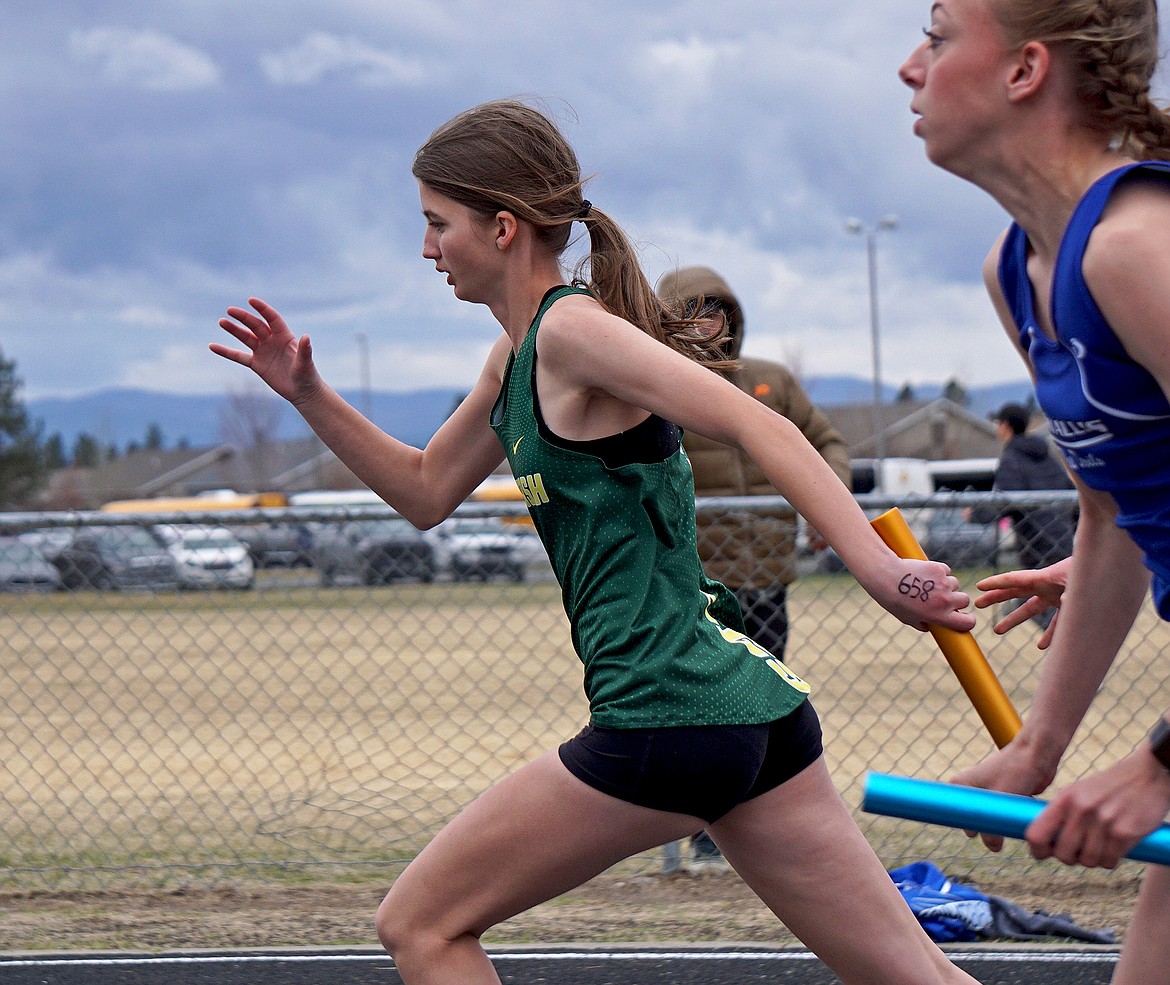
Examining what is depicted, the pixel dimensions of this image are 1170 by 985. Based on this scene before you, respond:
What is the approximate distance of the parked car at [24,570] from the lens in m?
7.23

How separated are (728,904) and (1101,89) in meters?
3.62

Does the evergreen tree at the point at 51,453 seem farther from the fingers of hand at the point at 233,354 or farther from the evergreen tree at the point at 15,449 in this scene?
the fingers of hand at the point at 233,354

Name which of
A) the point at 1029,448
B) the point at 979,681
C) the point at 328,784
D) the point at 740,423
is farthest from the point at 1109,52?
the point at 1029,448

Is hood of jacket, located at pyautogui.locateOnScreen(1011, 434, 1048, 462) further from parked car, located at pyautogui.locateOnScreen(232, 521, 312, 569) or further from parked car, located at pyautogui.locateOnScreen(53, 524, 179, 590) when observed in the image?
parked car, located at pyautogui.locateOnScreen(53, 524, 179, 590)

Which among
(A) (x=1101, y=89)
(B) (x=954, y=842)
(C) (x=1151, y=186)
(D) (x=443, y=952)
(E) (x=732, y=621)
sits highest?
(A) (x=1101, y=89)

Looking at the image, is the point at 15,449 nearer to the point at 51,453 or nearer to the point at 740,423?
the point at 51,453

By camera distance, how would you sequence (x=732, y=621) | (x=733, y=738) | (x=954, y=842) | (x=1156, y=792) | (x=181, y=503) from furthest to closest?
(x=181, y=503) < (x=954, y=842) < (x=732, y=621) < (x=733, y=738) < (x=1156, y=792)

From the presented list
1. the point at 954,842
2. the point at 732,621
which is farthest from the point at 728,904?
the point at 732,621

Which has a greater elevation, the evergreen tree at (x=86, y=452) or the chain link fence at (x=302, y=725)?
the evergreen tree at (x=86, y=452)

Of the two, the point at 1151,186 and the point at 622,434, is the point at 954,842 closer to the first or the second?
the point at 622,434

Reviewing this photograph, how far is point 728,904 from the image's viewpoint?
15.9 ft

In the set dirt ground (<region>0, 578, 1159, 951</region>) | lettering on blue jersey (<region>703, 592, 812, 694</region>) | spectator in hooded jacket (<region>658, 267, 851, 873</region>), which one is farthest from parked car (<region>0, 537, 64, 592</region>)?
lettering on blue jersey (<region>703, 592, 812, 694</region>)

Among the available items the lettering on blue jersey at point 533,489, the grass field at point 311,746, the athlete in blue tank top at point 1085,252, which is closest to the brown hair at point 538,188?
the lettering on blue jersey at point 533,489

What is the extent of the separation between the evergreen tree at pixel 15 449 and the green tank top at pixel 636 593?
5572 cm
